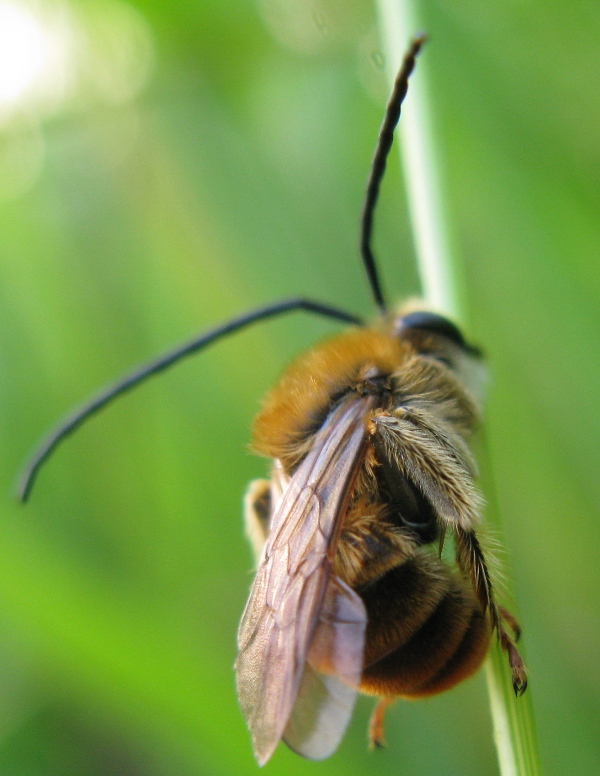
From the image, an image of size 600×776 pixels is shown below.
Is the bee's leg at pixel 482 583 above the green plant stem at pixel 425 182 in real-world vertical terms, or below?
below

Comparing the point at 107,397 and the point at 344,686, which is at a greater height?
the point at 107,397

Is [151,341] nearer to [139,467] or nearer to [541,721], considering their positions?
[139,467]

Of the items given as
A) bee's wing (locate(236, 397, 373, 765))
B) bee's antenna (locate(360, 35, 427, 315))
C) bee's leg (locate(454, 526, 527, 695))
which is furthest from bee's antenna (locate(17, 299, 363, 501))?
bee's leg (locate(454, 526, 527, 695))

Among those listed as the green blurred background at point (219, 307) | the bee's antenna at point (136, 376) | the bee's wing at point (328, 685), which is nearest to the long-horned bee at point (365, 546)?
the bee's wing at point (328, 685)

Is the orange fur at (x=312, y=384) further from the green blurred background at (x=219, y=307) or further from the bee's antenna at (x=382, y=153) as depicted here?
the green blurred background at (x=219, y=307)

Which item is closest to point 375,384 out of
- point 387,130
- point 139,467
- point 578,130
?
point 387,130
